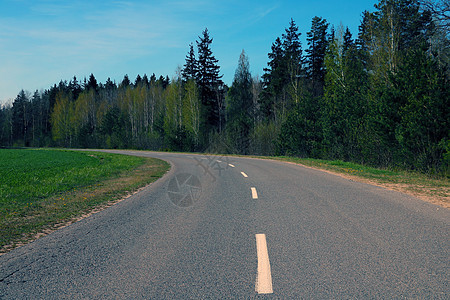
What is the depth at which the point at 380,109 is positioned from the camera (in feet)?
54.2

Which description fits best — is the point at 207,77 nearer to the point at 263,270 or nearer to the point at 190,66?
the point at 190,66

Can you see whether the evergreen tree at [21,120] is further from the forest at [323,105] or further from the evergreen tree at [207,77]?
the evergreen tree at [207,77]

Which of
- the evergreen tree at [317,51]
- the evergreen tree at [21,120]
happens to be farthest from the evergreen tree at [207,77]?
the evergreen tree at [21,120]

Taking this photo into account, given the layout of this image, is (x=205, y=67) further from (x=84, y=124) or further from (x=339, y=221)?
(x=339, y=221)

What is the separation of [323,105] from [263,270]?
26307 millimetres

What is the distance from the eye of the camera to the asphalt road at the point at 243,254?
335 cm

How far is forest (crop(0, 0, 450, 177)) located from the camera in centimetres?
1447

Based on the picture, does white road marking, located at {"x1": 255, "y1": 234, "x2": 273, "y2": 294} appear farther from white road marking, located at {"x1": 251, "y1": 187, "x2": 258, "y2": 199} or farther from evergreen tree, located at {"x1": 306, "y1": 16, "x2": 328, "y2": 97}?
evergreen tree, located at {"x1": 306, "y1": 16, "x2": 328, "y2": 97}

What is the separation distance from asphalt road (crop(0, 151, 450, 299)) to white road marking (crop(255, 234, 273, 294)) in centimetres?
1

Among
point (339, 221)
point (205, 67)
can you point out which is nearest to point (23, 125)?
point (205, 67)

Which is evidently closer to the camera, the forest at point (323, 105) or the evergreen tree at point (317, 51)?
the forest at point (323, 105)

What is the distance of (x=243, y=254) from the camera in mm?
4363

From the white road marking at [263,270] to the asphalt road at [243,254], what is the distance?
1cm

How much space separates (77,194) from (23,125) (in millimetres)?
111046
